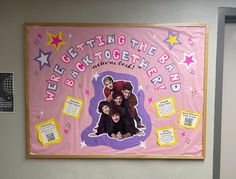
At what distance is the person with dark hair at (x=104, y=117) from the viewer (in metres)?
1.58

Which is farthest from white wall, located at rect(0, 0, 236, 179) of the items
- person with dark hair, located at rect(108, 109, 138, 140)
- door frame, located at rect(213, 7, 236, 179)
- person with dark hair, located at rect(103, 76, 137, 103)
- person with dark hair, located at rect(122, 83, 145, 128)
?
person with dark hair, located at rect(103, 76, 137, 103)

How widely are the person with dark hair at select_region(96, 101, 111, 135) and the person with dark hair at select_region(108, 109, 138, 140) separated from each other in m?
0.03

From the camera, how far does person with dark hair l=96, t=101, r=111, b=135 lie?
1.58 m

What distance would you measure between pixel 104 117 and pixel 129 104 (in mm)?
196

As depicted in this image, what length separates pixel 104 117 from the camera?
1.58m

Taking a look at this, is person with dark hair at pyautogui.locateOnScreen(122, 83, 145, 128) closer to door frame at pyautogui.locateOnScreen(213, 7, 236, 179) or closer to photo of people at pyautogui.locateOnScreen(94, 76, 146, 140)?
photo of people at pyautogui.locateOnScreen(94, 76, 146, 140)

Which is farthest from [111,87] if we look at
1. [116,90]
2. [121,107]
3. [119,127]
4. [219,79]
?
[219,79]

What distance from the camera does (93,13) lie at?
1562mm

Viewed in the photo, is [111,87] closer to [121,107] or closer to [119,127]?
[121,107]

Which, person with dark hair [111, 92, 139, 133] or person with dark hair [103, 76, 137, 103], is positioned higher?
person with dark hair [103, 76, 137, 103]

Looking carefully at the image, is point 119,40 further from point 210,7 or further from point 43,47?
point 210,7

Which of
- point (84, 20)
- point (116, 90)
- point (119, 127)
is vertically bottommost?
point (119, 127)

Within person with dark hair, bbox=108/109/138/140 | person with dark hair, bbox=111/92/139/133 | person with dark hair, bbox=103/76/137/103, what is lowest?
person with dark hair, bbox=108/109/138/140

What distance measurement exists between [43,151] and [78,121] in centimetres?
33
